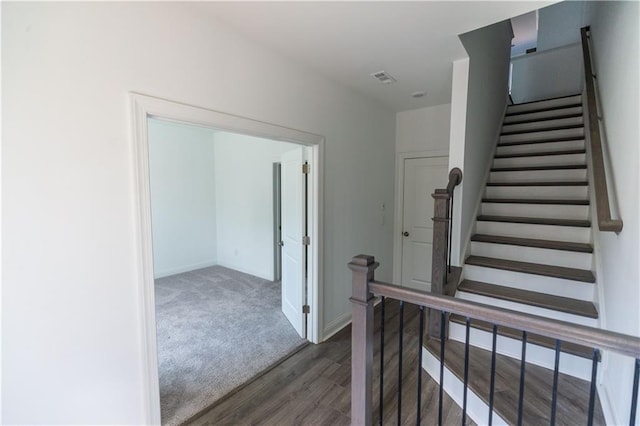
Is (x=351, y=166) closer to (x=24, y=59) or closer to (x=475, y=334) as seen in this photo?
(x=475, y=334)

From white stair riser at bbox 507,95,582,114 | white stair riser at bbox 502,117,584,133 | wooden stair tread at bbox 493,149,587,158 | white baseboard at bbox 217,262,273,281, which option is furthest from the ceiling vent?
white baseboard at bbox 217,262,273,281

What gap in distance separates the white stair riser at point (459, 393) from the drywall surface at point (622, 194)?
61cm

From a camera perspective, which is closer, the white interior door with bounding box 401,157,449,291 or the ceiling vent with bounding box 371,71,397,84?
the ceiling vent with bounding box 371,71,397,84

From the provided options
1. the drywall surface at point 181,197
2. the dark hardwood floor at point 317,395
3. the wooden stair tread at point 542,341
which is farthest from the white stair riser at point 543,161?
the drywall surface at point 181,197

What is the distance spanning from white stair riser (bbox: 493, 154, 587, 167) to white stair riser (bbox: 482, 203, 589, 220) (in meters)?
0.64

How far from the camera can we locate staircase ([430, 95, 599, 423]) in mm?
2193

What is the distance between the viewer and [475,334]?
2.41 metres

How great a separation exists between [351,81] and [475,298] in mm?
2358

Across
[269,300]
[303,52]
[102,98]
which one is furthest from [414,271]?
[102,98]

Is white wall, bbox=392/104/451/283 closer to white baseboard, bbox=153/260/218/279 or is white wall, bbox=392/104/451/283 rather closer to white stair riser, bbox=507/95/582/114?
white stair riser, bbox=507/95/582/114

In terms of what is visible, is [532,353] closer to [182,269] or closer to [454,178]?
[454,178]

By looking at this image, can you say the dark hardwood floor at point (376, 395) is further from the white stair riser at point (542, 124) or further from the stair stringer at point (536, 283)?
the white stair riser at point (542, 124)

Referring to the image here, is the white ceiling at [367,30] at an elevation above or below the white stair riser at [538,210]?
above

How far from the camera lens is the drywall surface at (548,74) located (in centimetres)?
522
